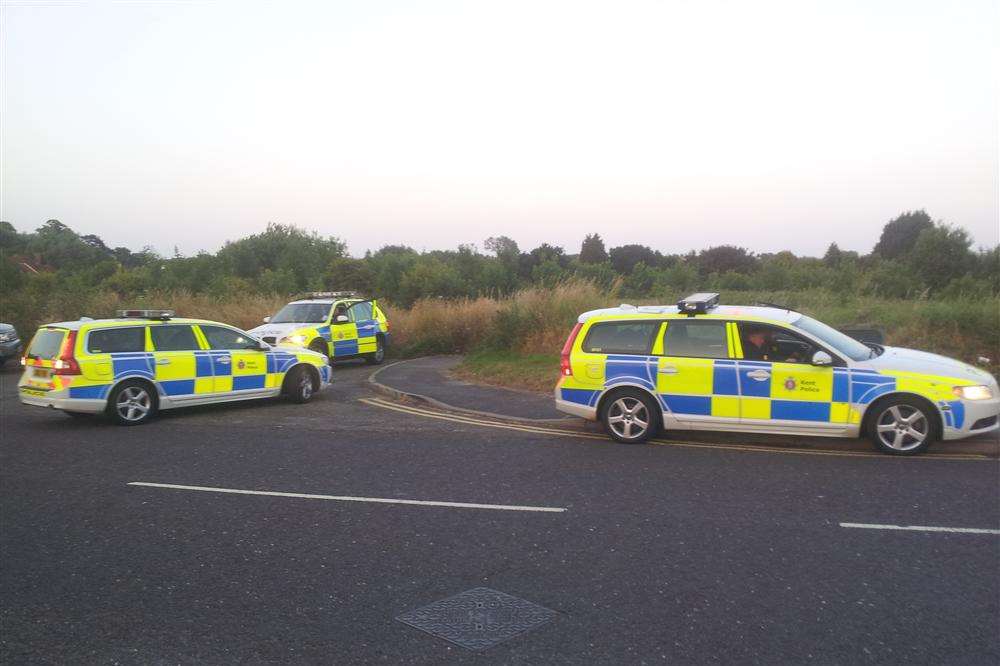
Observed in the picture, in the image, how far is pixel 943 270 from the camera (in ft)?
104

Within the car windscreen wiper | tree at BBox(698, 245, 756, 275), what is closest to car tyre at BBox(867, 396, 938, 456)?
the car windscreen wiper

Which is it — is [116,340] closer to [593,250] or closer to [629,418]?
[629,418]

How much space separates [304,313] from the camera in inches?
758

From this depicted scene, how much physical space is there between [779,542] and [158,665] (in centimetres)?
400

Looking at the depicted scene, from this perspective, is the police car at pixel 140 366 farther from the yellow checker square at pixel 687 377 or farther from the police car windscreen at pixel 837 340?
the police car windscreen at pixel 837 340

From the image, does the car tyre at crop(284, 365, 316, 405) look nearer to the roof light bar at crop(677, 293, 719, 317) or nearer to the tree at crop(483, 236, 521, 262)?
the roof light bar at crop(677, 293, 719, 317)

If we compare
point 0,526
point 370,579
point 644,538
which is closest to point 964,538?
point 644,538

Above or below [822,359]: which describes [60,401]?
below

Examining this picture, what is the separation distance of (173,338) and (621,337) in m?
6.77

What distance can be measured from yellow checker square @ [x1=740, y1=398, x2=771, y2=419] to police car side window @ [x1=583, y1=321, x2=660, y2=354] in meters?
1.26

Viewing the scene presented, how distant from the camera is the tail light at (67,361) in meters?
10.8

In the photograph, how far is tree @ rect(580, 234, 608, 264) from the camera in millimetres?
63375

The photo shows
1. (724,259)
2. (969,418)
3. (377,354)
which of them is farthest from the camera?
(724,259)

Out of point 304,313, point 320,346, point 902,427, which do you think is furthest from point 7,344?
point 902,427
